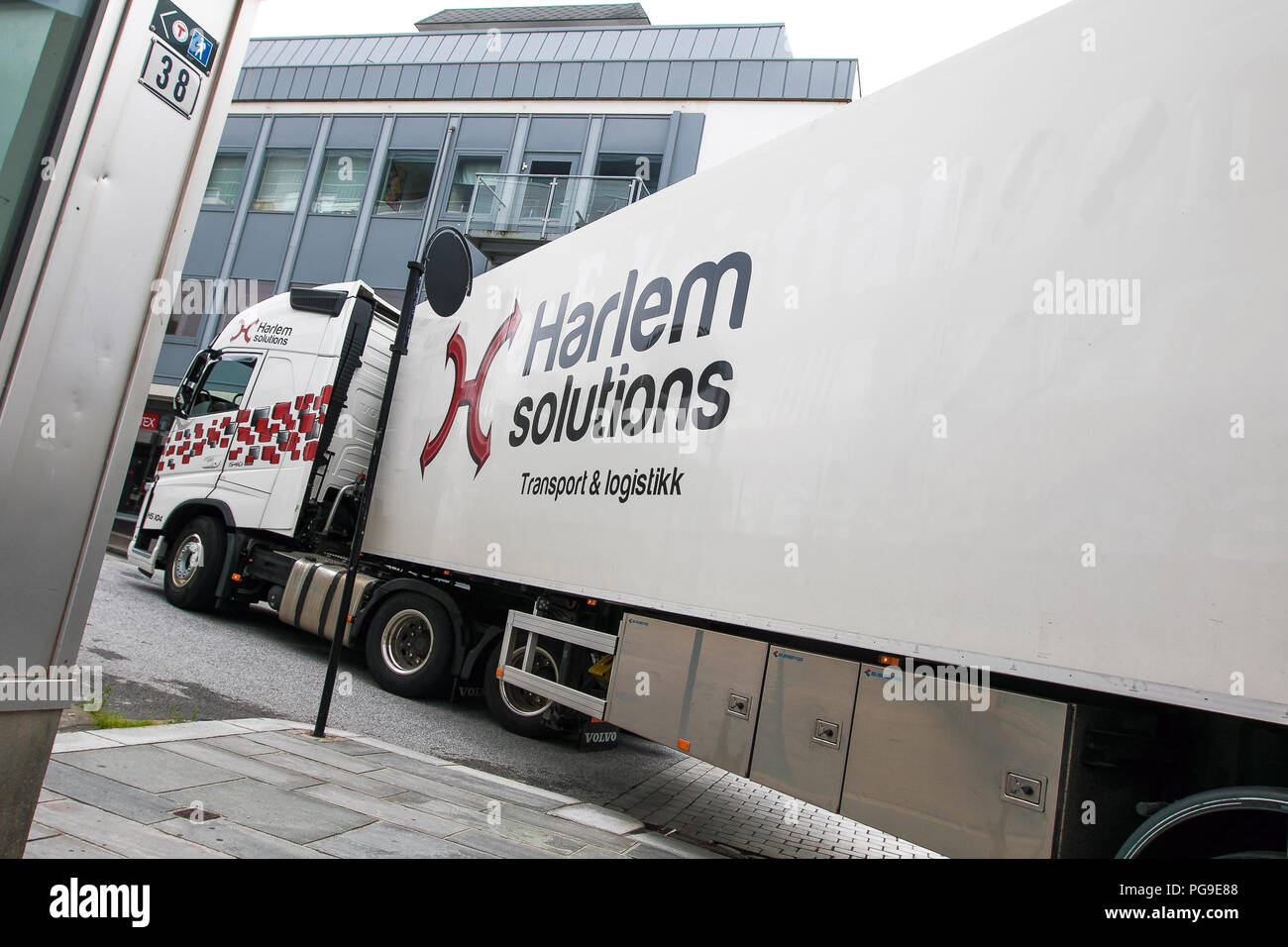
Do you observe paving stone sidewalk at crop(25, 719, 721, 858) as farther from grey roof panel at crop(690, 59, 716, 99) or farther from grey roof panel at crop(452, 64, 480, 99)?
grey roof panel at crop(452, 64, 480, 99)

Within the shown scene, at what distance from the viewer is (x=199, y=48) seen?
2.47 meters

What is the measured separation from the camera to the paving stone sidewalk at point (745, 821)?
17.3 feet

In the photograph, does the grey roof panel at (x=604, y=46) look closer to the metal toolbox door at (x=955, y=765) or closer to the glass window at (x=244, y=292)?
the glass window at (x=244, y=292)

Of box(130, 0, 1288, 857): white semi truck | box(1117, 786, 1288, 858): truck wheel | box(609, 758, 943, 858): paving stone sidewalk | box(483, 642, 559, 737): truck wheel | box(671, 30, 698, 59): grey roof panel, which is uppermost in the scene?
box(671, 30, 698, 59): grey roof panel

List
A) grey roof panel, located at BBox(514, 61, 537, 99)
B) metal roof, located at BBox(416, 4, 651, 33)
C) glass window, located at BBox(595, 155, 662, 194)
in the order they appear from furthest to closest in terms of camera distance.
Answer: metal roof, located at BBox(416, 4, 651, 33) → grey roof panel, located at BBox(514, 61, 537, 99) → glass window, located at BBox(595, 155, 662, 194)

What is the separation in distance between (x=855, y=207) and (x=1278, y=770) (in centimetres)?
290

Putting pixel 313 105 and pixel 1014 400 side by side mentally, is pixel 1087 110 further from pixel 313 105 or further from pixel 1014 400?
pixel 313 105

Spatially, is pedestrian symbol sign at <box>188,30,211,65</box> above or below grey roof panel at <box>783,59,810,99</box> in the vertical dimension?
below

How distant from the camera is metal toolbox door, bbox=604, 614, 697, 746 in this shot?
470cm

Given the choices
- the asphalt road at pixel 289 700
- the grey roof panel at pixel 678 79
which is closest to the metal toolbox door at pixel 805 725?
the asphalt road at pixel 289 700

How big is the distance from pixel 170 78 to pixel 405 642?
5.88 m

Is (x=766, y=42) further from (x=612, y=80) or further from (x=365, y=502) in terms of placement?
(x=365, y=502)

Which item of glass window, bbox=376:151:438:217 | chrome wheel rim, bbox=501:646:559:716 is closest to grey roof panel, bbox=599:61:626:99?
glass window, bbox=376:151:438:217

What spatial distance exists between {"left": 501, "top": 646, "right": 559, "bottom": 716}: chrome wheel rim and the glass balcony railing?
38.1 ft
